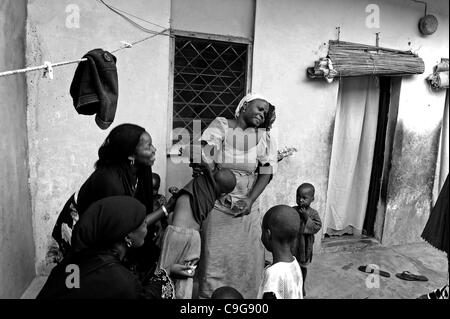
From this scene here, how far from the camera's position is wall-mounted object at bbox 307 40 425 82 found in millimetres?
4223

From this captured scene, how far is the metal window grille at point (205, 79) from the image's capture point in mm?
3961

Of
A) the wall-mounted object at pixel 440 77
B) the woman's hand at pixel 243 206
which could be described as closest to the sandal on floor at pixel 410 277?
the woman's hand at pixel 243 206

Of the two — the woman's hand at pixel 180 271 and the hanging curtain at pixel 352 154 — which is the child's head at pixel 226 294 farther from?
the hanging curtain at pixel 352 154

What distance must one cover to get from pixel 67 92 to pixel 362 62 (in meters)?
3.27

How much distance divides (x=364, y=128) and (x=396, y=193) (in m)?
0.99

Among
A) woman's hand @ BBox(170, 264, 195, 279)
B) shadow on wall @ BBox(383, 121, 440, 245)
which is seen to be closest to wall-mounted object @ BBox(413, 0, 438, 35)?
shadow on wall @ BBox(383, 121, 440, 245)

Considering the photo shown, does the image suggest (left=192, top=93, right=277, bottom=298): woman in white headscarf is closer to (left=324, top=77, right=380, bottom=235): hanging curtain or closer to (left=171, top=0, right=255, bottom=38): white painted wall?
(left=171, top=0, right=255, bottom=38): white painted wall

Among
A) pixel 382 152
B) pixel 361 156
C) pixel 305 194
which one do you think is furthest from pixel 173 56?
pixel 382 152

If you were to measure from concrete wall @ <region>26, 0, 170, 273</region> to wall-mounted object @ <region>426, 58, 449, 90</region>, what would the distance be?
3554 mm

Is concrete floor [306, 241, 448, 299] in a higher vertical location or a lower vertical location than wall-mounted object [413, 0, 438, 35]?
lower

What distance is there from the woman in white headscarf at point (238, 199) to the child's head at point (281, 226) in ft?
3.11

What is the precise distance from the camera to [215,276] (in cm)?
310

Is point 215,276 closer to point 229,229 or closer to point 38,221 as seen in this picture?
point 229,229

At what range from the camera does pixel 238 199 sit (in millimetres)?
3230
